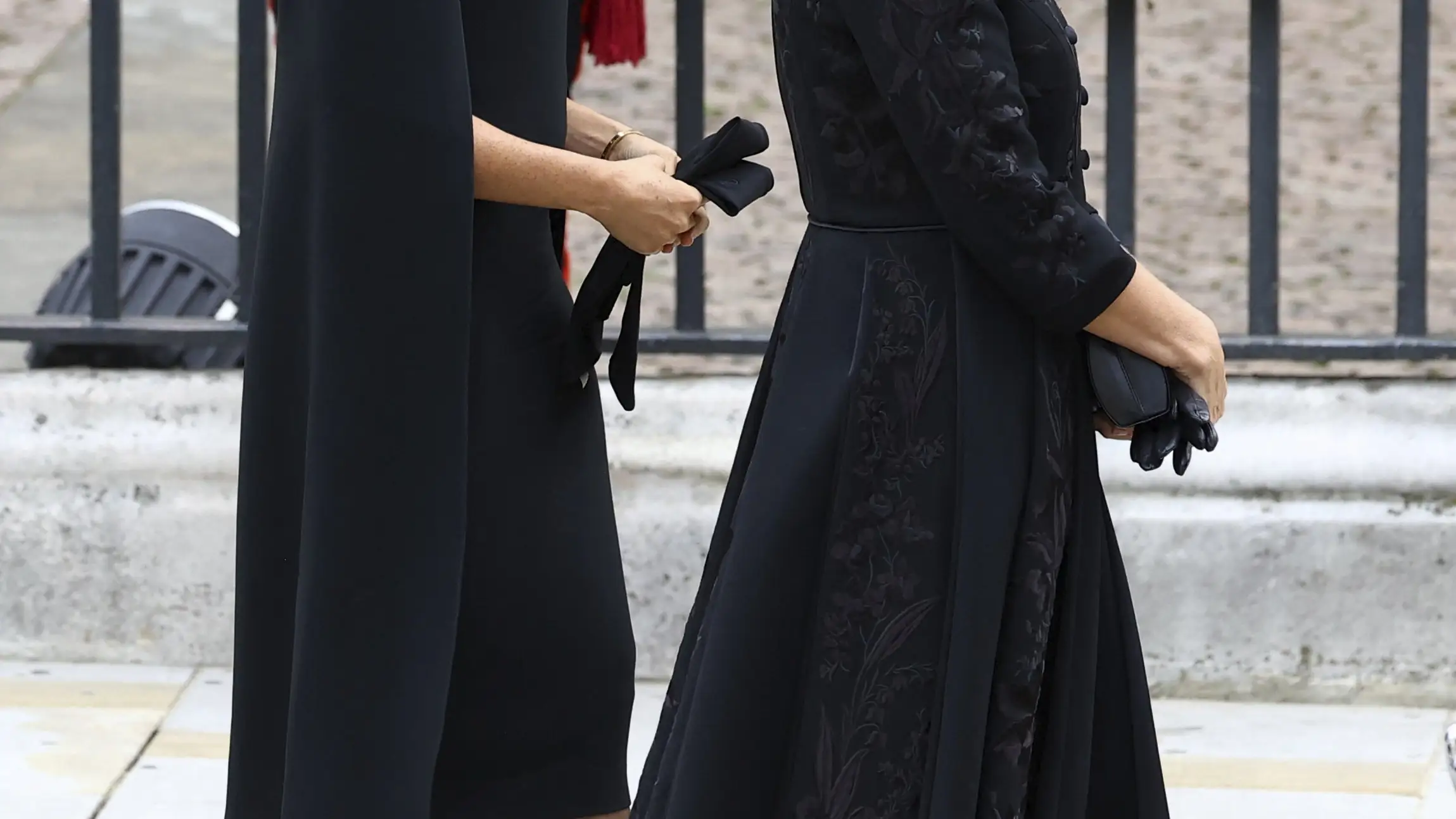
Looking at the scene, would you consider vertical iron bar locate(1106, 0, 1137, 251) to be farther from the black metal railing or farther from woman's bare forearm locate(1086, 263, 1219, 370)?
woman's bare forearm locate(1086, 263, 1219, 370)

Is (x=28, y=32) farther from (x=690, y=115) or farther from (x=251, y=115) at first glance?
(x=690, y=115)

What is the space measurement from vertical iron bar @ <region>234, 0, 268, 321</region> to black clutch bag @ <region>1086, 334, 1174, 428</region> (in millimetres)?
2493

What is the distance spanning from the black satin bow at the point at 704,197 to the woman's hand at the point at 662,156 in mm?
31

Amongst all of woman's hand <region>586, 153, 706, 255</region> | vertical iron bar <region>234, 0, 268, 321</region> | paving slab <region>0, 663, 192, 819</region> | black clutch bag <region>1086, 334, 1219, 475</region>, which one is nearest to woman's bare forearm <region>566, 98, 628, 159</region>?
woman's hand <region>586, 153, 706, 255</region>

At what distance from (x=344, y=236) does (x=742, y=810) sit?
2.51 ft

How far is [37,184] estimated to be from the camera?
859 cm

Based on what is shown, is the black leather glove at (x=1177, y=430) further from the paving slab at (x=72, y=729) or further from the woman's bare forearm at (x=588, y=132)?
the paving slab at (x=72, y=729)

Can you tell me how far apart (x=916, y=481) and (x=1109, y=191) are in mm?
2255

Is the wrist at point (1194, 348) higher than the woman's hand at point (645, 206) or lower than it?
lower

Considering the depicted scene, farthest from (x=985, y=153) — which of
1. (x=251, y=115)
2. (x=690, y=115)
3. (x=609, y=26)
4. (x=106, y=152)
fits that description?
(x=106, y=152)

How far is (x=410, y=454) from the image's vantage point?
95.3 inches

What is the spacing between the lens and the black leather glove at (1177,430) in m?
2.22

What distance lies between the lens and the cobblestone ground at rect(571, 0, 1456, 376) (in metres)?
6.53

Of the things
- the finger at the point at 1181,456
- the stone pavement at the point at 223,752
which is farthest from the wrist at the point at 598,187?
the stone pavement at the point at 223,752
